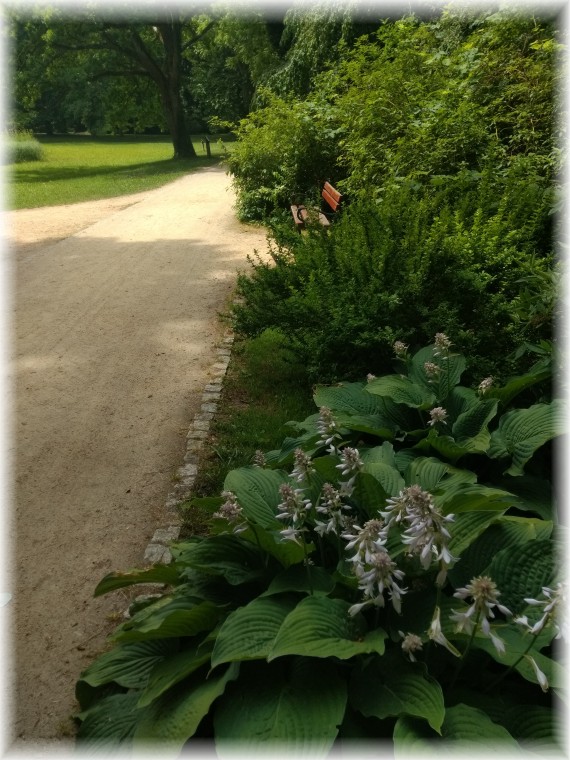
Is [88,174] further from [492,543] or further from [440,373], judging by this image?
[492,543]

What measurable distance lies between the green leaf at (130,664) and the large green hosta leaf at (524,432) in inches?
67.8

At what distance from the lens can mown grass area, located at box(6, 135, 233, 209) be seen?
1897 centimetres

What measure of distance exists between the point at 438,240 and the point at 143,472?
264 centimetres

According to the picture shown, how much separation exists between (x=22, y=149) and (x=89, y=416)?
97.2 feet

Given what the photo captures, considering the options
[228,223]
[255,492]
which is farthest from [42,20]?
[255,492]

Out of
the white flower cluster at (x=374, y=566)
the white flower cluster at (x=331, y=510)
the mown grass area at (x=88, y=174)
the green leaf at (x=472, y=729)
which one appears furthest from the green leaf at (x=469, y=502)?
the mown grass area at (x=88, y=174)

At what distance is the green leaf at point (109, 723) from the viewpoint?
2.39m

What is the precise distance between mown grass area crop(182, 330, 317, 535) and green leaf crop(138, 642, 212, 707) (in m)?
1.52

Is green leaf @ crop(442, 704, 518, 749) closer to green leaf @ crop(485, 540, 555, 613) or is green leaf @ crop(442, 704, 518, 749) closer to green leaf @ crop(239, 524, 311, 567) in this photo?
green leaf @ crop(485, 540, 555, 613)

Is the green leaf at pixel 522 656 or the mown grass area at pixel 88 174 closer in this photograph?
the green leaf at pixel 522 656

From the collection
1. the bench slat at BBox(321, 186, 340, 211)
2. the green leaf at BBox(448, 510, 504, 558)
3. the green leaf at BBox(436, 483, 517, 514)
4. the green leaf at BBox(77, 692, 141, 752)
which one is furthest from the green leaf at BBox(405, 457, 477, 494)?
the bench slat at BBox(321, 186, 340, 211)

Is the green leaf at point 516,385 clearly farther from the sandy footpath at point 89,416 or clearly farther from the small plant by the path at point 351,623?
the sandy footpath at point 89,416

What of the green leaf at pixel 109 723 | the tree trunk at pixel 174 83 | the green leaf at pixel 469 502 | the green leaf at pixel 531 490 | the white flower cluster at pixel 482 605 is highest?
the tree trunk at pixel 174 83

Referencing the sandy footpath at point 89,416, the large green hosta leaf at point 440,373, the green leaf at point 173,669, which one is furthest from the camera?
the large green hosta leaf at point 440,373
